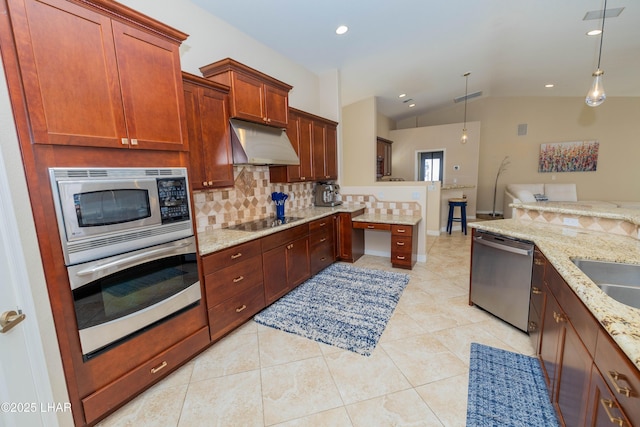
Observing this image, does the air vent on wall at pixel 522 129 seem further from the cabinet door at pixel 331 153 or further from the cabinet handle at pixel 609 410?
the cabinet handle at pixel 609 410

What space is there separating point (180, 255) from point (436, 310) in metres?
2.43

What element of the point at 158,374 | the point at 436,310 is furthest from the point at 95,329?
the point at 436,310

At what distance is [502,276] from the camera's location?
2283 mm

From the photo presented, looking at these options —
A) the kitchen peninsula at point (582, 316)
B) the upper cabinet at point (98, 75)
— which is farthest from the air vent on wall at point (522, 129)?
the upper cabinet at point (98, 75)

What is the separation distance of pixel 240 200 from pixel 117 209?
5.08 feet

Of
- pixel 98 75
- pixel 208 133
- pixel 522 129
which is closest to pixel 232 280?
pixel 208 133

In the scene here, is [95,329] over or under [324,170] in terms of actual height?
under

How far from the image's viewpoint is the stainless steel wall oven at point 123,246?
1.33 m

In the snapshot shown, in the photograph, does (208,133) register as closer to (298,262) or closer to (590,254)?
(298,262)

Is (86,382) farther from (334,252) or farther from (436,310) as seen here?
(334,252)

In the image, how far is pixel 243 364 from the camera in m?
1.97

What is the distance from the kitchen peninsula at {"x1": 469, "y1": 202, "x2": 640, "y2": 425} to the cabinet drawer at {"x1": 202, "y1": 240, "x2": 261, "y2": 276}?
84.5 inches

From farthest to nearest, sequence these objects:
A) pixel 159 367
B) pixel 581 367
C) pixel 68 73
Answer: pixel 159 367, pixel 68 73, pixel 581 367

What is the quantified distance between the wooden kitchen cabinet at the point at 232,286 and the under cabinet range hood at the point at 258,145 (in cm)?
83
